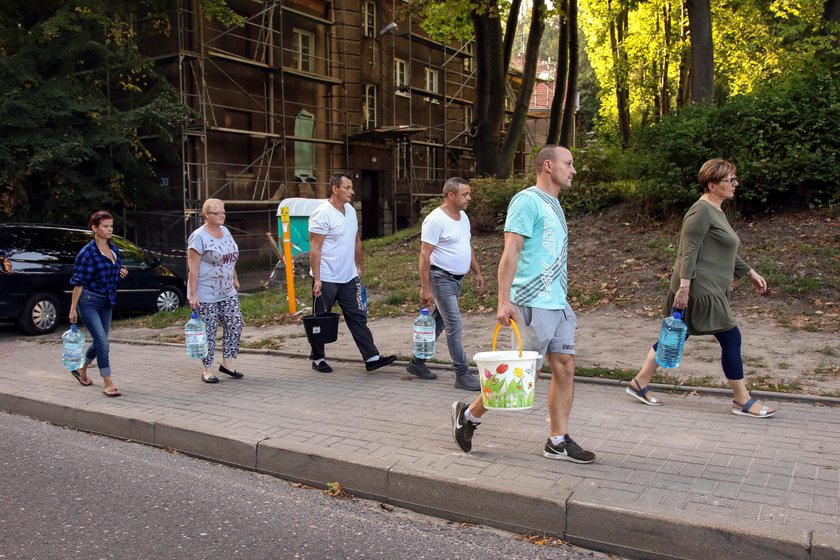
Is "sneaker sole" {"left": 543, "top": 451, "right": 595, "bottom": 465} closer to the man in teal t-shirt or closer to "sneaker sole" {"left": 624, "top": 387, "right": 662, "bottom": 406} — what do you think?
the man in teal t-shirt

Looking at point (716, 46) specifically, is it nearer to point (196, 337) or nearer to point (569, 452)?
point (196, 337)

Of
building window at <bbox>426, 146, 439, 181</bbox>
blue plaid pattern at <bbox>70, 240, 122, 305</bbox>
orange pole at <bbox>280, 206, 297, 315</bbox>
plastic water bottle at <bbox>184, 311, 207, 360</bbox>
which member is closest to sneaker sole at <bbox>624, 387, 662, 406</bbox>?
plastic water bottle at <bbox>184, 311, 207, 360</bbox>

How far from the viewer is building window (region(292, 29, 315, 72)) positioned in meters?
27.5

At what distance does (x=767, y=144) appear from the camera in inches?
475

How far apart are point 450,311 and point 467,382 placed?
67 centimetres

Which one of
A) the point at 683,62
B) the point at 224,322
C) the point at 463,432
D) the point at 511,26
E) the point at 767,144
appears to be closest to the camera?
the point at 463,432

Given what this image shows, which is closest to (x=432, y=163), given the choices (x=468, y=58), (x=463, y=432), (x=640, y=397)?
(x=468, y=58)

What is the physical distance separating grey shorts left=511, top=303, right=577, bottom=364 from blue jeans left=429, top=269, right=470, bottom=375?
217cm

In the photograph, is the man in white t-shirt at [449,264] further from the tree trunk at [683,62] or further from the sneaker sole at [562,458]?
the tree trunk at [683,62]

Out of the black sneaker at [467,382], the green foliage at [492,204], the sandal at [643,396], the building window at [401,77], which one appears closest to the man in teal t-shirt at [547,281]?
the sandal at [643,396]

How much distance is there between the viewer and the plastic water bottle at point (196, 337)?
720 centimetres

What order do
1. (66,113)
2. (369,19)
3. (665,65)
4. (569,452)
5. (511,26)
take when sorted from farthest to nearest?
(369,19)
(665,65)
(511,26)
(66,113)
(569,452)

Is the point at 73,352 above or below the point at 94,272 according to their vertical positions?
below

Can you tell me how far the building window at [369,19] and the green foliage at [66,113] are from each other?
13.4 metres
